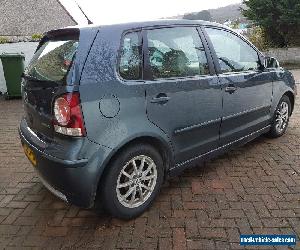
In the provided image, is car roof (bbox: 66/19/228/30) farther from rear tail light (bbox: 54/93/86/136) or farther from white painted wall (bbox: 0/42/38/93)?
white painted wall (bbox: 0/42/38/93)

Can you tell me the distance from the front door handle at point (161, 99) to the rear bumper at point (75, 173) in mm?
666

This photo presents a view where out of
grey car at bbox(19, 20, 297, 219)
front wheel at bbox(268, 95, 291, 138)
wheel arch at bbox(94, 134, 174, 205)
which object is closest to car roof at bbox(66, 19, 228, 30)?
grey car at bbox(19, 20, 297, 219)

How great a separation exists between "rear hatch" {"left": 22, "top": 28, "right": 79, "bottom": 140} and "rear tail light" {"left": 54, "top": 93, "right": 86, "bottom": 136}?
0.24 ft

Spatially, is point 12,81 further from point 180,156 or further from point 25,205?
point 180,156

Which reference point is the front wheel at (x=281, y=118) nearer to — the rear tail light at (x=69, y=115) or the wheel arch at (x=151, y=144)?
the wheel arch at (x=151, y=144)

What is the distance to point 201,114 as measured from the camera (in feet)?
11.7

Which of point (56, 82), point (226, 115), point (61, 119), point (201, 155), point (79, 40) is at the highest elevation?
point (79, 40)

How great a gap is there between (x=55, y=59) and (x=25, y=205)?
161 centimetres

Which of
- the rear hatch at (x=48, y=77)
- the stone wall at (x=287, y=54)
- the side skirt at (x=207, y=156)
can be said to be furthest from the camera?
the stone wall at (x=287, y=54)

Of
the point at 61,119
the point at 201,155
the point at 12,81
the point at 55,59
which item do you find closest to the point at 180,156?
the point at 201,155

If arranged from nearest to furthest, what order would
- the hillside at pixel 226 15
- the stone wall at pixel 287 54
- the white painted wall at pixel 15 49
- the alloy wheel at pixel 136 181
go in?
the alloy wheel at pixel 136 181 < the white painted wall at pixel 15 49 < the stone wall at pixel 287 54 < the hillside at pixel 226 15

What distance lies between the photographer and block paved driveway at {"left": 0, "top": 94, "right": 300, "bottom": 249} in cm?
297

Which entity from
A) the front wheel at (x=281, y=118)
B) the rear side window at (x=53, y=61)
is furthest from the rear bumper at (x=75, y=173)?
the front wheel at (x=281, y=118)

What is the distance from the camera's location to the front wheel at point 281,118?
499 centimetres
